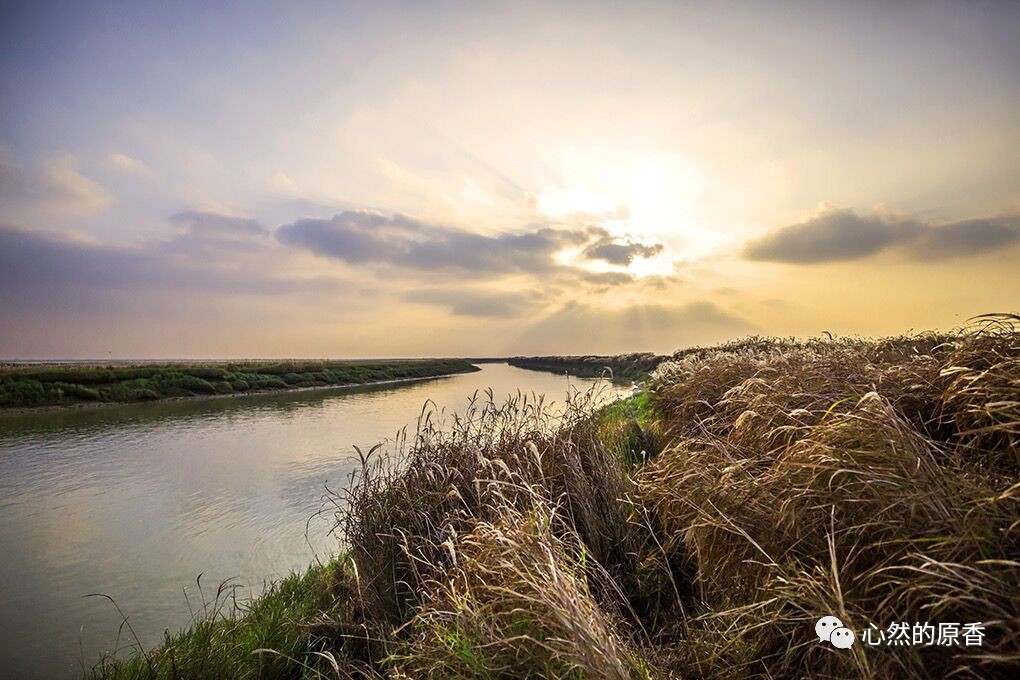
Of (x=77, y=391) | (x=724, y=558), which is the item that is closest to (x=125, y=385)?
(x=77, y=391)

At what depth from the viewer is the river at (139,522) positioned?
18.2 ft

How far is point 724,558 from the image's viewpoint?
3.23 metres

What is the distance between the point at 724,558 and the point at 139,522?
9472mm

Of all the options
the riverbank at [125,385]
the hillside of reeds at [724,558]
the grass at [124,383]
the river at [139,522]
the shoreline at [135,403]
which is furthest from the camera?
the grass at [124,383]

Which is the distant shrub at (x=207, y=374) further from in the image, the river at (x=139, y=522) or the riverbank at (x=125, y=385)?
the river at (x=139, y=522)

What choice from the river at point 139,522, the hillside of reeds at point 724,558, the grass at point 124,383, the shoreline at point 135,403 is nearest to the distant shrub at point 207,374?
the grass at point 124,383

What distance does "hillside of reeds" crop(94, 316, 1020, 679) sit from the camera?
7.07ft

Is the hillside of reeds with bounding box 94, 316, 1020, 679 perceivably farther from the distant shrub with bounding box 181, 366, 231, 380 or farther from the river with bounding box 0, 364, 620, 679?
the distant shrub with bounding box 181, 366, 231, 380

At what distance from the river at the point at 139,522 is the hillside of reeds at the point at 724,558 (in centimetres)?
145

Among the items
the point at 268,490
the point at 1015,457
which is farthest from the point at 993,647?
the point at 268,490

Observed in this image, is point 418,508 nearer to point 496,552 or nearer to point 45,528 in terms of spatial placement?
point 496,552

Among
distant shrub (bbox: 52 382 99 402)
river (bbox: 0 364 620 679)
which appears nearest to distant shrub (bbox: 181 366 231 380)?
distant shrub (bbox: 52 382 99 402)

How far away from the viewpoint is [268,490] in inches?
403

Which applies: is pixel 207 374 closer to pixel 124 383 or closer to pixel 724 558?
pixel 124 383
